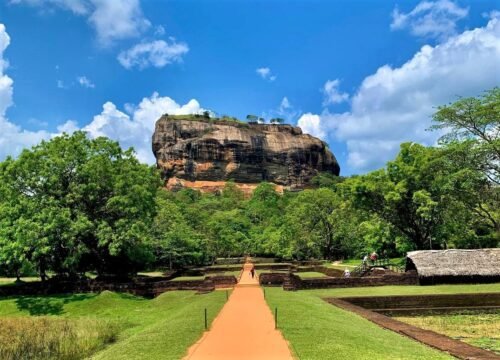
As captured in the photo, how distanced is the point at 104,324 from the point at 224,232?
173 feet

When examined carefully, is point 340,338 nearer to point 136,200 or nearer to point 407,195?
point 136,200

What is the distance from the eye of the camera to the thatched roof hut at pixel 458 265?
25.3 m

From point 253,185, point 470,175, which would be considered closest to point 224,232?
point 470,175

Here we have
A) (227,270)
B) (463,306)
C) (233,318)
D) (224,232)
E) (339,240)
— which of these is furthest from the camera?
(224,232)

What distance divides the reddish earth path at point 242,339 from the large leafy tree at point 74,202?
12425mm

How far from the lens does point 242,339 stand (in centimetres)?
1166

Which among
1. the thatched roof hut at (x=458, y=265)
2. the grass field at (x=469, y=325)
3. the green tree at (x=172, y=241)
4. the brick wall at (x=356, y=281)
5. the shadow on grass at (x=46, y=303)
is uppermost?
the green tree at (x=172, y=241)

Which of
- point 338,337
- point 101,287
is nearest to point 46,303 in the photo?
point 101,287

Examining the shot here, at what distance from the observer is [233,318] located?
50.1 ft

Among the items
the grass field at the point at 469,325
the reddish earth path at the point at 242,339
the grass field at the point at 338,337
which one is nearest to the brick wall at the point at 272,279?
the reddish earth path at the point at 242,339

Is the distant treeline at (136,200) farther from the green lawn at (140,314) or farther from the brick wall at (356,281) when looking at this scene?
the brick wall at (356,281)

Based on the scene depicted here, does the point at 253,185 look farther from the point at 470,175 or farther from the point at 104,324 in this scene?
the point at 104,324

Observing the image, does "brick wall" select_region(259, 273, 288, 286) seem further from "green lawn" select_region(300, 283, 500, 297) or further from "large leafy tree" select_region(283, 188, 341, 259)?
"large leafy tree" select_region(283, 188, 341, 259)

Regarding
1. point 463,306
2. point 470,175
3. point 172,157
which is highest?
point 172,157
